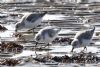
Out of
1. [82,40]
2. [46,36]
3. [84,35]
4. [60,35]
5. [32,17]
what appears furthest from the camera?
[60,35]

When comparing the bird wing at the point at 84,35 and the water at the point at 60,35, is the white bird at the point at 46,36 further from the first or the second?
the bird wing at the point at 84,35

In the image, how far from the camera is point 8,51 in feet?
52.3

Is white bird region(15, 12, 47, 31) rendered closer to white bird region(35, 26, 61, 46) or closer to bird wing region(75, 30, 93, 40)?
white bird region(35, 26, 61, 46)

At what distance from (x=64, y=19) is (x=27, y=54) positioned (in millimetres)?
9427

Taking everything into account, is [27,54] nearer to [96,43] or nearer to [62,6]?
[96,43]

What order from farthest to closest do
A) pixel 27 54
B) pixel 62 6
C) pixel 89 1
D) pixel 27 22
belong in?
pixel 89 1 → pixel 62 6 → pixel 27 22 → pixel 27 54

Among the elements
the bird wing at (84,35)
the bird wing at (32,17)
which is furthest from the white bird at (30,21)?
the bird wing at (84,35)

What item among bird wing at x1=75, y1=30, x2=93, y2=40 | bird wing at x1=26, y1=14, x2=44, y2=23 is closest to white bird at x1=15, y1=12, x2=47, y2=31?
bird wing at x1=26, y1=14, x2=44, y2=23

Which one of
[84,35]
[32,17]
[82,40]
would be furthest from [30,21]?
[82,40]

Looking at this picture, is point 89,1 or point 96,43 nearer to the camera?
point 96,43

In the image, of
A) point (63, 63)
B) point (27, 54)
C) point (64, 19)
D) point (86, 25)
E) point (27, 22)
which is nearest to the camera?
Answer: point (63, 63)

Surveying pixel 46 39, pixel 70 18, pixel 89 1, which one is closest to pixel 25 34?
pixel 46 39

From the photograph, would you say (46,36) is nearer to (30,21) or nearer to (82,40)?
(82,40)

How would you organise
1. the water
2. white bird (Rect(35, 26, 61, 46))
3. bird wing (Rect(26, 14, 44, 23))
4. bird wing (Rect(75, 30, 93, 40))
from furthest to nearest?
bird wing (Rect(26, 14, 44, 23)) → white bird (Rect(35, 26, 61, 46)) → bird wing (Rect(75, 30, 93, 40)) → the water
